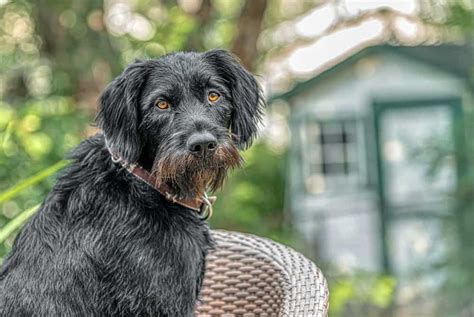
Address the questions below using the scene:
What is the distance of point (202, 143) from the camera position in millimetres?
2213

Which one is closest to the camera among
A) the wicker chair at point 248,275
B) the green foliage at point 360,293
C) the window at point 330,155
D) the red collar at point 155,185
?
the red collar at point 155,185

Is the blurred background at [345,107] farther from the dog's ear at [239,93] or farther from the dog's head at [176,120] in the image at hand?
the dog's head at [176,120]

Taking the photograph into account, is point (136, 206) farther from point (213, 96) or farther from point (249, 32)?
point (249, 32)

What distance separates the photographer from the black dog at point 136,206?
2246mm

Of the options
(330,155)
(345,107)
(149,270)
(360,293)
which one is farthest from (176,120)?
(330,155)

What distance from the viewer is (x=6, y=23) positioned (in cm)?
532

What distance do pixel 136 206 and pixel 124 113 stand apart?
10.0 inches

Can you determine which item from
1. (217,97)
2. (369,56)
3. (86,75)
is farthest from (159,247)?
(369,56)

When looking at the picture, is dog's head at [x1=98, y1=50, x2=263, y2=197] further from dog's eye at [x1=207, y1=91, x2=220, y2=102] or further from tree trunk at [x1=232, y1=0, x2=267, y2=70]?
tree trunk at [x1=232, y1=0, x2=267, y2=70]

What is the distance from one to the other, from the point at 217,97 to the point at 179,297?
0.56 meters

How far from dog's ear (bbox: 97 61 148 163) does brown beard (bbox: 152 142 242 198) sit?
0.29 feet

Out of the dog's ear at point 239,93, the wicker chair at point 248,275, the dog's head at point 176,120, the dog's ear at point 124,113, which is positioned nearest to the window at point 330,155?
the wicker chair at point 248,275

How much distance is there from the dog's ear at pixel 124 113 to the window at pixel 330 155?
5804 mm

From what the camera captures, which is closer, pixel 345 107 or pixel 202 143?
pixel 202 143
